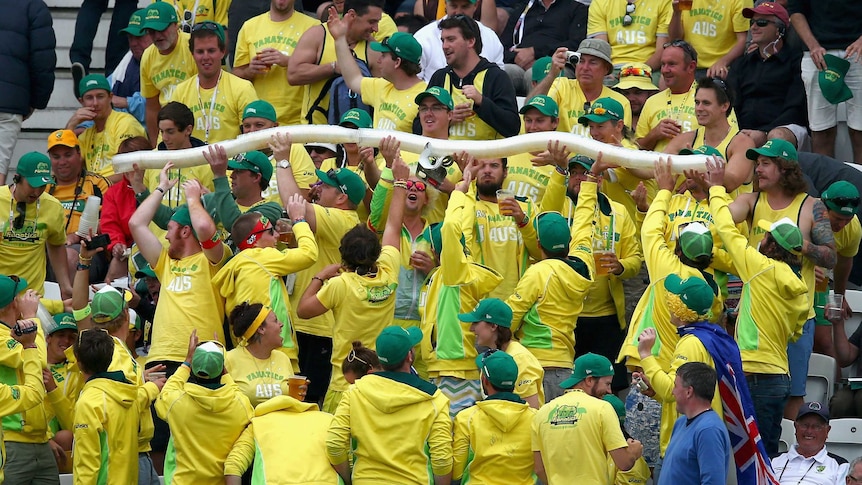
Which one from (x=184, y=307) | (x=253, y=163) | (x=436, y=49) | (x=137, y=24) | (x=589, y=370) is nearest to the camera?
(x=589, y=370)

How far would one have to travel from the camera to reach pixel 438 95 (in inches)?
442

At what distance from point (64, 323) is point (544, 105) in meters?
3.93

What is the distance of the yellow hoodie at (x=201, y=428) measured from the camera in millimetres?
9141

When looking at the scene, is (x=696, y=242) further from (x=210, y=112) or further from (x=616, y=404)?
(x=210, y=112)

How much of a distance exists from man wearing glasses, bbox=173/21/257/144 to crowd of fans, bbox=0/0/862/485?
0.08ft

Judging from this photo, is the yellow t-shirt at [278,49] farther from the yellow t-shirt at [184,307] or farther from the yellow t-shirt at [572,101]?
the yellow t-shirt at [184,307]

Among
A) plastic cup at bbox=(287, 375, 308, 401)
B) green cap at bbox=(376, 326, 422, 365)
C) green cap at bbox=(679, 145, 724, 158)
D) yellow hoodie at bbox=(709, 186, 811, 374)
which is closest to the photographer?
green cap at bbox=(376, 326, 422, 365)

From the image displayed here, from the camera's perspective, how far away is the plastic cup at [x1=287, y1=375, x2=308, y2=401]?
9445 mm

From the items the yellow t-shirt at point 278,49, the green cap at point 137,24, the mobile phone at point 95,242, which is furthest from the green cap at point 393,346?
the green cap at point 137,24

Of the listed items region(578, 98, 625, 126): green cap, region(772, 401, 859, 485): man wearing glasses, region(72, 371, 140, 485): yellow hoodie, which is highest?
region(578, 98, 625, 126): green cap

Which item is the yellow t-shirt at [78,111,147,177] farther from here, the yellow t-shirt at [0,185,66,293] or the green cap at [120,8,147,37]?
the yellow t-shirt at [0,185,66,293]

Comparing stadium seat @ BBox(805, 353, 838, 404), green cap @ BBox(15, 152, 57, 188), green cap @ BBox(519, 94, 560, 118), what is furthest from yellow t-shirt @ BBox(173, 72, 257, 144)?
stadium seat @ BBox(805, 353, 838, 404)

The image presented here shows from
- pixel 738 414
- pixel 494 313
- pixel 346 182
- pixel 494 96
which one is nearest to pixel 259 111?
pixel 346 182

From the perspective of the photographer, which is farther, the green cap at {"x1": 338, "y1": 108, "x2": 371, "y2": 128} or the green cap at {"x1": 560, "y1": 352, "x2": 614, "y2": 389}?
the green cap at {"x1": 338, "y1": 108, "x2": 371, "y2": 128}
